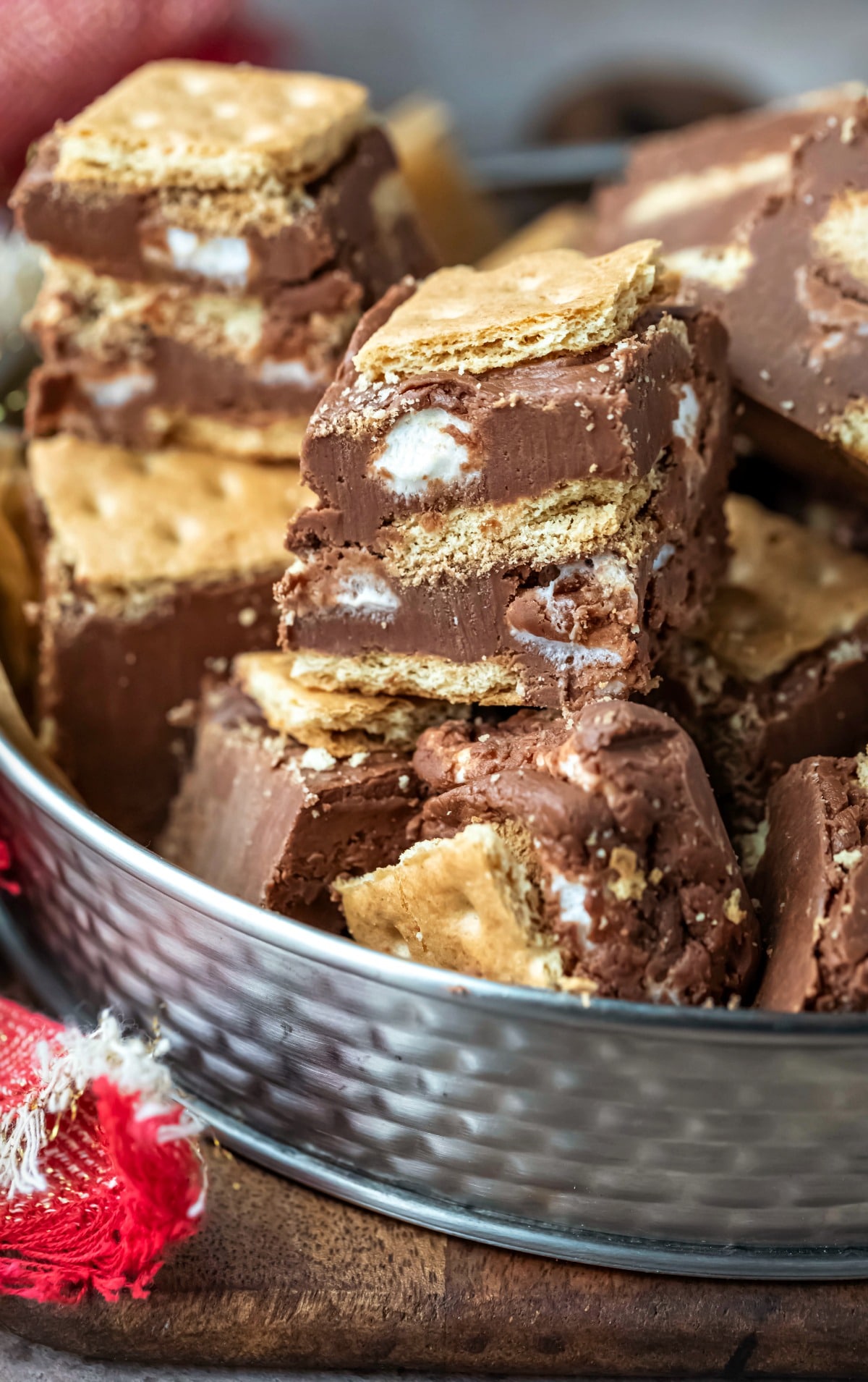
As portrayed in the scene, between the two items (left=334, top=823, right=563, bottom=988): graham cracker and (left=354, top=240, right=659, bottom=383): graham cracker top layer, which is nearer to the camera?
(left=334, top=823, right=563, bottom=988): graham cracker

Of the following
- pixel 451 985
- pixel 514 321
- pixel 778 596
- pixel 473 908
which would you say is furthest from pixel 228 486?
pixel 451 985

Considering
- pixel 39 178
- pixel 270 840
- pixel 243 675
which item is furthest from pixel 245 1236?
pixel 39 178

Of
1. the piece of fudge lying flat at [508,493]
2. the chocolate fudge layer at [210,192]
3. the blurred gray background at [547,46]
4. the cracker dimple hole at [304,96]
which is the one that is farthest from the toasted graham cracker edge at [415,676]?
the blurred gray background at [547,46]

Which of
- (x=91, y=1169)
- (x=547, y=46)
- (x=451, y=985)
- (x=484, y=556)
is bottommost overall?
(x=91, y=1169)

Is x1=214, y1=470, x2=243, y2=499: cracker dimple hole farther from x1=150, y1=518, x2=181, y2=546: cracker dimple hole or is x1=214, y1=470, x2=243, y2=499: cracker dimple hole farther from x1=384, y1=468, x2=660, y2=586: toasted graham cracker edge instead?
x1=384, y1=468, x2=660, y2=586: toasted graham cracker edge

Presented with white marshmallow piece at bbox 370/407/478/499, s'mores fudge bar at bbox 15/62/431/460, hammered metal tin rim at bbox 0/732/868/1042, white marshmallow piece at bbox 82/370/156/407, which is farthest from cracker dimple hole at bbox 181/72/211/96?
hammered metal tin rim at bbox 0/732/868/1042

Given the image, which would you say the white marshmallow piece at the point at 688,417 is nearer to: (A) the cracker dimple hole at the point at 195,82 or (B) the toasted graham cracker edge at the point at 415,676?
(B) the toasted graham cracker edge at the point at 415,676

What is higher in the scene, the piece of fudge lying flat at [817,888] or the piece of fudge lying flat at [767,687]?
the piece of fudge lying flat at [817,888]

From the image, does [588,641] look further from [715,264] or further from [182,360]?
[182,360]
